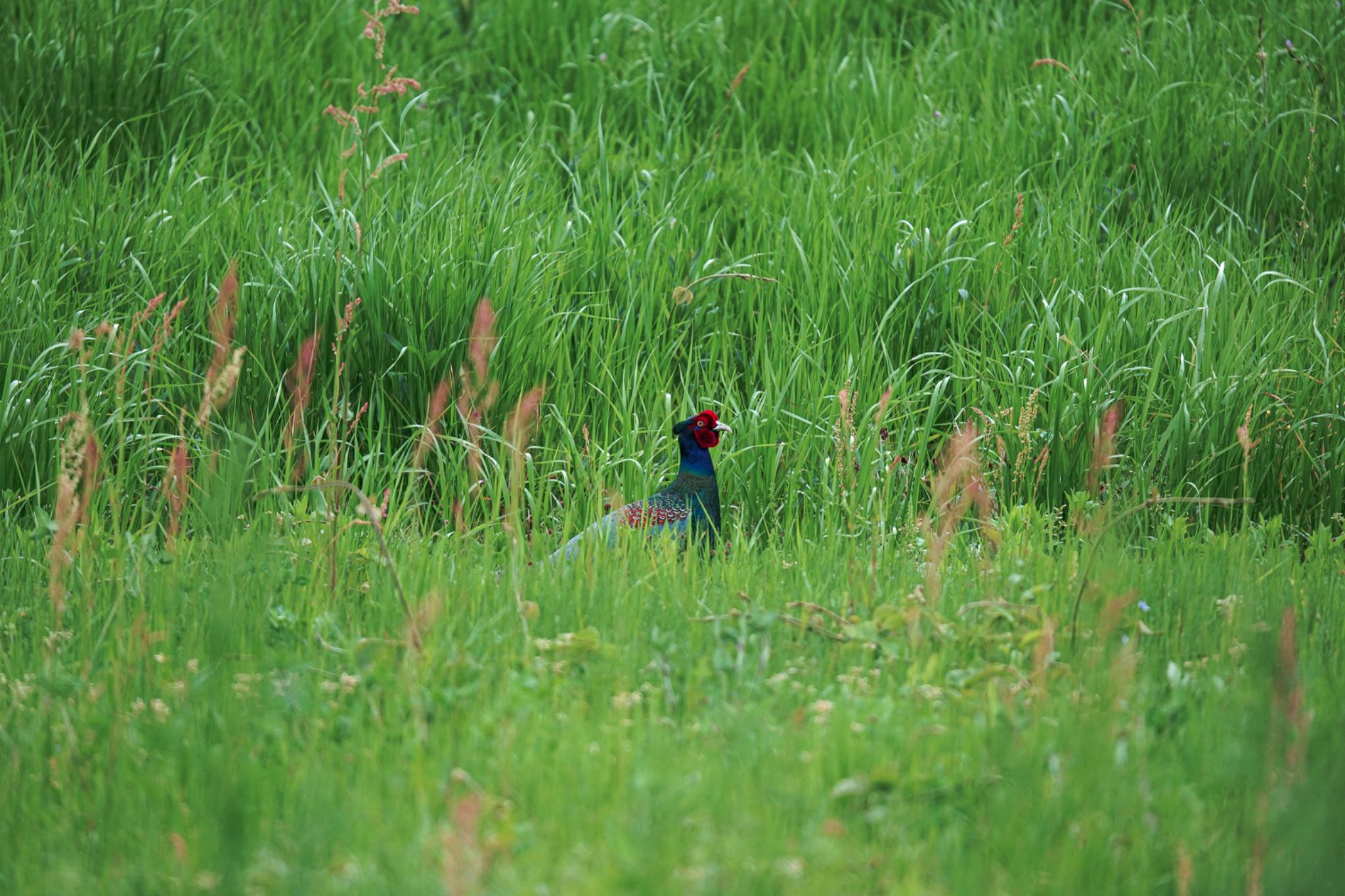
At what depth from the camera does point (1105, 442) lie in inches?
121

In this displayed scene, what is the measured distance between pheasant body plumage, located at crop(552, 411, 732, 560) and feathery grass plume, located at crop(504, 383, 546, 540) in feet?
1.27

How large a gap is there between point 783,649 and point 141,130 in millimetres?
4880

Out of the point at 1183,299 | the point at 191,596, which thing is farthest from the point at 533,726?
the point at 1183,299

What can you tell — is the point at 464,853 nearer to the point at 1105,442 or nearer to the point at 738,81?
the point at 1105,442

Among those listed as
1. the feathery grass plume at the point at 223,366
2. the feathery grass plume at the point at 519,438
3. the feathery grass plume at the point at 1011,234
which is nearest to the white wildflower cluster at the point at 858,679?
the feathery grass plume at the point at 519,438

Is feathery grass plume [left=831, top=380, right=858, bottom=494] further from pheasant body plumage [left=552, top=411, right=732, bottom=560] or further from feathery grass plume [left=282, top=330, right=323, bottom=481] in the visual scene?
feathery grass plume [left=282, top=330, right=323, bottom=481]

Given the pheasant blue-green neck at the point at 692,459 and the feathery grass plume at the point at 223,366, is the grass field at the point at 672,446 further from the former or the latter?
the pheasant blue-green neck at the point at 692,459

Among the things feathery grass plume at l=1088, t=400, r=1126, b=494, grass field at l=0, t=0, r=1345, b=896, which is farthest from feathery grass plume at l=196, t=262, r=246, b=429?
feathery grass plume at l=1088, t=400, r=1126, b=494

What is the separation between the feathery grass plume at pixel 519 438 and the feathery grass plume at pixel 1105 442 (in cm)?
157

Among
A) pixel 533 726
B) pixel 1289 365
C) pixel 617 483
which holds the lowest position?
pixel 617 483

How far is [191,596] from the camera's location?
2.97 meters

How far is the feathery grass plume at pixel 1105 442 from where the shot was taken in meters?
3.11

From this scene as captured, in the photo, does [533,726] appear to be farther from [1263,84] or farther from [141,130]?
[1263,84]

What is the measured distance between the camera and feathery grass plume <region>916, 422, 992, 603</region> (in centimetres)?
286
